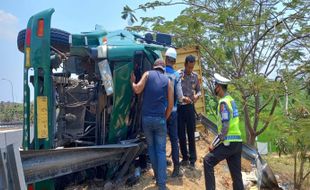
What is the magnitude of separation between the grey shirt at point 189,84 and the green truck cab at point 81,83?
899 millimetres

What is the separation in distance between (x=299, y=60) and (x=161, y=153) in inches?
274

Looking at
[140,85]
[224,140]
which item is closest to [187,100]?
[224,140]

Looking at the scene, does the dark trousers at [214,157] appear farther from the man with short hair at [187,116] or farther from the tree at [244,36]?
the tree at [244,36]

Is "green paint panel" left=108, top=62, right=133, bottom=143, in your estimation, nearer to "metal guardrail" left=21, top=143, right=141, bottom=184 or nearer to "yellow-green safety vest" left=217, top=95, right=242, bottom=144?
"metal guardrail" left=21, top=143, right=141, bottom=184

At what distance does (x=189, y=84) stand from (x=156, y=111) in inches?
58.3

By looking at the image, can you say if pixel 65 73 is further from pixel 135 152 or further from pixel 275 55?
pixel 275 55

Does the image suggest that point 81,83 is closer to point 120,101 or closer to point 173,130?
point 120,101

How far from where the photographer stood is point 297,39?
10.6 metres

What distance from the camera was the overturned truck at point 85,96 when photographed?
4738mm

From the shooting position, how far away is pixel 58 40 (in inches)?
197

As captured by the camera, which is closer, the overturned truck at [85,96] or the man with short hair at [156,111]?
the overturned truck at [85,96]

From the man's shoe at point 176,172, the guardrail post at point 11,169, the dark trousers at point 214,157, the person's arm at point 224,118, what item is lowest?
the man's shoe at point 176,172

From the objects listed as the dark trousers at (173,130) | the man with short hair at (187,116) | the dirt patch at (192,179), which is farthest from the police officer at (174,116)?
the man with short hair at (187,116)

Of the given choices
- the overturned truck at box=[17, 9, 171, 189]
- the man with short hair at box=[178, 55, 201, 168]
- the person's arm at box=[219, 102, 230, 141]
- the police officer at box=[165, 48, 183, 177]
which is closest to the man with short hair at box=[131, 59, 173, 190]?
the overturned truck at box=[17, 9, 171, 189]
